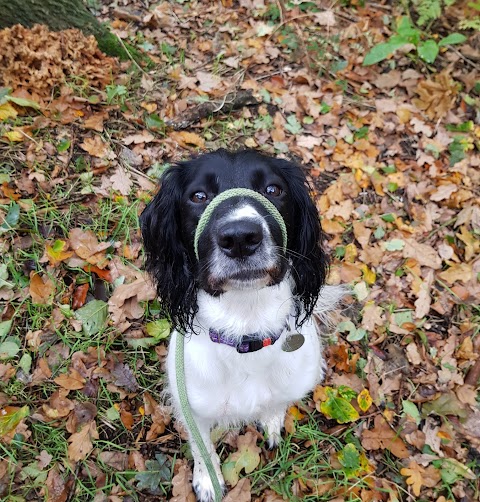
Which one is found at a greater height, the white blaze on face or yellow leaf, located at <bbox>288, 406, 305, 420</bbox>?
the white blaze on face

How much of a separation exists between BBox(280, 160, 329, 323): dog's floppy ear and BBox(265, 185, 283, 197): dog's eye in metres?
0.15

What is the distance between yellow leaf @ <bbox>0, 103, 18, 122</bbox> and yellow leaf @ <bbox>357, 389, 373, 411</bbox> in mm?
3745

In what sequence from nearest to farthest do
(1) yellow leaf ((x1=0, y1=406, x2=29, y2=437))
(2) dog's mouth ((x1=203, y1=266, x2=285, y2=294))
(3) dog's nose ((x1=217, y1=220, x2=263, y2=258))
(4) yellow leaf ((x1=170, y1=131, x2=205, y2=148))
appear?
(3) dog's nose ((x1=217, y1=220, x2=263, y2=258))
(2) dog's mouth ((x1=203, y1=266, x2=285, y2=294))
(1) yellow leaf ((x1=0, y1=406, x2=29, y2=437))
(4) yellow leaf ((x1=170, y1=131, x2=205, y2=148))

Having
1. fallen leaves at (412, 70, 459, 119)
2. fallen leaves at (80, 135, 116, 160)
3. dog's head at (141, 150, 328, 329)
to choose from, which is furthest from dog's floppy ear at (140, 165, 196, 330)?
fallen leaves at (412, 70, 459, 119)

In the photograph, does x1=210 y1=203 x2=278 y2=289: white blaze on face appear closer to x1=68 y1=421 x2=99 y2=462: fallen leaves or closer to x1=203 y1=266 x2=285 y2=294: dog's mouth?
x1=203 y1=266 x2=285 y2=294: dog's mouth

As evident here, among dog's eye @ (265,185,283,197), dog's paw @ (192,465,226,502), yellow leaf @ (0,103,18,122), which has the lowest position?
dog's paw @ (192,465,226,502)

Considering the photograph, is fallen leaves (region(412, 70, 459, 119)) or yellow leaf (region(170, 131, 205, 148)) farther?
fallen leaves (region(412, 70, 459, 119))

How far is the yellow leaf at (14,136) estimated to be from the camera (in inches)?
164

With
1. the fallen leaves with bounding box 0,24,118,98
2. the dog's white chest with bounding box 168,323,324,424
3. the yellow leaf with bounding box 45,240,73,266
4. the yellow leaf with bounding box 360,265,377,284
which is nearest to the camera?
the dog's white chest with bounding box 168,323,324,424

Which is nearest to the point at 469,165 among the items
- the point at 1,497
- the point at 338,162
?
the point at 338,162

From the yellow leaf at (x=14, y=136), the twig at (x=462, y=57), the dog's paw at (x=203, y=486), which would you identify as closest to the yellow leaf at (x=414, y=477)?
the dog's paw at (x=203, y=486)

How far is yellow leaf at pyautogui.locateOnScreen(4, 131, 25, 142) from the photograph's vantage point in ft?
13.7

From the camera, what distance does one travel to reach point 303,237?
2.54 m

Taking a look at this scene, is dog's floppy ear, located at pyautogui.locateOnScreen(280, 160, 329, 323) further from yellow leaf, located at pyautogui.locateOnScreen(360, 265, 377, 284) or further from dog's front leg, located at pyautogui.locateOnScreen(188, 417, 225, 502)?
yellow leaf, located at pyautogui.locateOnScreen(360, 265, 377, 284)
